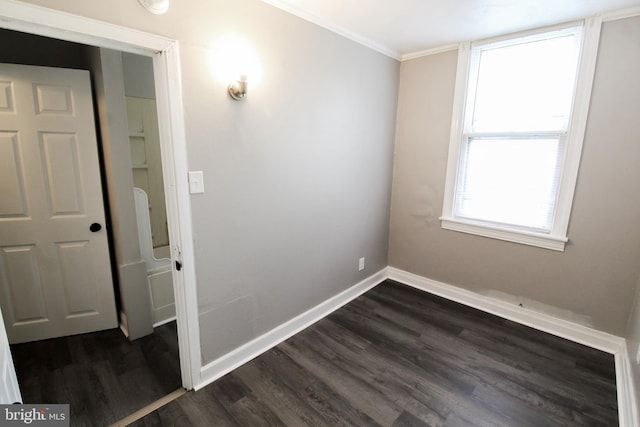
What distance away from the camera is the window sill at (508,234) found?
8.16 feet

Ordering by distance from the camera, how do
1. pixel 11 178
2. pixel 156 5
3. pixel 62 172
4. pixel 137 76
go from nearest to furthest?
pixel 156 5 < pixel 11 178 < pixel 62 172 < pixel 137 76

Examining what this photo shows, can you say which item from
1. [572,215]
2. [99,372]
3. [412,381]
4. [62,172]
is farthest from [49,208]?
[572,215]

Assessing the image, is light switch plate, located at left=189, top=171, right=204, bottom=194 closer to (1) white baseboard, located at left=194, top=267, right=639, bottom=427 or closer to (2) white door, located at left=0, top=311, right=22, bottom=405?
(2) white door, located at left=0, top=311, right=22, bottom=405

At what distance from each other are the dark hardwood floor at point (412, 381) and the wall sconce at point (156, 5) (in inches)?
84.0

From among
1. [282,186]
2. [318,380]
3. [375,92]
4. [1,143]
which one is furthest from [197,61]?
[318,380]

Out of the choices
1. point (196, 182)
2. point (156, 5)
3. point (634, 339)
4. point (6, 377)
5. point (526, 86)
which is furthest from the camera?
point (526, 86)

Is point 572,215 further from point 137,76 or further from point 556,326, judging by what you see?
point 137,76

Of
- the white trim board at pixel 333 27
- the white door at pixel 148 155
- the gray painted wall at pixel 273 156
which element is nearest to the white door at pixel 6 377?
the gray painted wall at pixel 273 156

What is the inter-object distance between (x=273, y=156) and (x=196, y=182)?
23.0 inches

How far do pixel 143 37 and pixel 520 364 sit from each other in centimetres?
308

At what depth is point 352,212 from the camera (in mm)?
2920

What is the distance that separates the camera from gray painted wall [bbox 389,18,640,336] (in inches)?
84.5

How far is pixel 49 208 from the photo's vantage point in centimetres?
222

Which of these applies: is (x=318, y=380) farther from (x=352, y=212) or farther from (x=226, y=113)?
(x=226, y=113)
